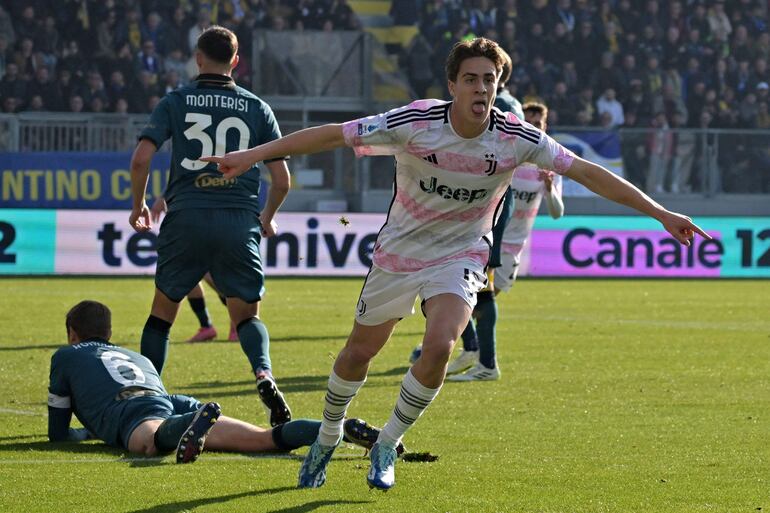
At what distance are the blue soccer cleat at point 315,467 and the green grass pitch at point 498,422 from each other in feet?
0.25

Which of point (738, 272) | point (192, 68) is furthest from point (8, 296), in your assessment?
point (738, 272)

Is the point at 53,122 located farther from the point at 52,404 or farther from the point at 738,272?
the point at 52,404

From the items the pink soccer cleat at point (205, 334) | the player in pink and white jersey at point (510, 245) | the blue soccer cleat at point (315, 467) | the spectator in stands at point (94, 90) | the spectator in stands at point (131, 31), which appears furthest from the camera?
the spectator in stands at point (131, 31)

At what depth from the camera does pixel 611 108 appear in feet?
96.6

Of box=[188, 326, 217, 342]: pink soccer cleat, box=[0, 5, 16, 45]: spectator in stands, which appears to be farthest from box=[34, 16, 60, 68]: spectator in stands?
box=[188, 326, 217, 342]: pink soccer cleat

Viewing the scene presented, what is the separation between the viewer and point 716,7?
3256 cm

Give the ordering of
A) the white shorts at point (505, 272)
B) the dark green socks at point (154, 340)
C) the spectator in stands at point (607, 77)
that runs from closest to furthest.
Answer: the dark green socks at point (154, 340)
the white shorts at point (505, 272)
the spectator in stands at point (607, 77)

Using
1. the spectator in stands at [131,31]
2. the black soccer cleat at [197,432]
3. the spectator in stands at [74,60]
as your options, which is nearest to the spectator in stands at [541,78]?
the spectator in stands at [131,31]

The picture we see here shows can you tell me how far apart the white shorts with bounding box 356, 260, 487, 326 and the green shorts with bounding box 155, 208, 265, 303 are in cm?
180

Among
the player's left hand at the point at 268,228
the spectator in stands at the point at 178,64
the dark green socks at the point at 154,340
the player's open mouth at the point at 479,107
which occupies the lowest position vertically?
the spectator in stands at the point at 178,64

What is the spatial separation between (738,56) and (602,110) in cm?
455

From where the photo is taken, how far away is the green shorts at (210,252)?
26.5 feet

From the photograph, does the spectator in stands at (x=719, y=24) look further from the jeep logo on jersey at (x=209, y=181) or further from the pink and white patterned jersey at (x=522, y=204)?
the jeep logo on jersey at (x=209, y=181)

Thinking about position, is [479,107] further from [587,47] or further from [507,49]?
[587,47]
